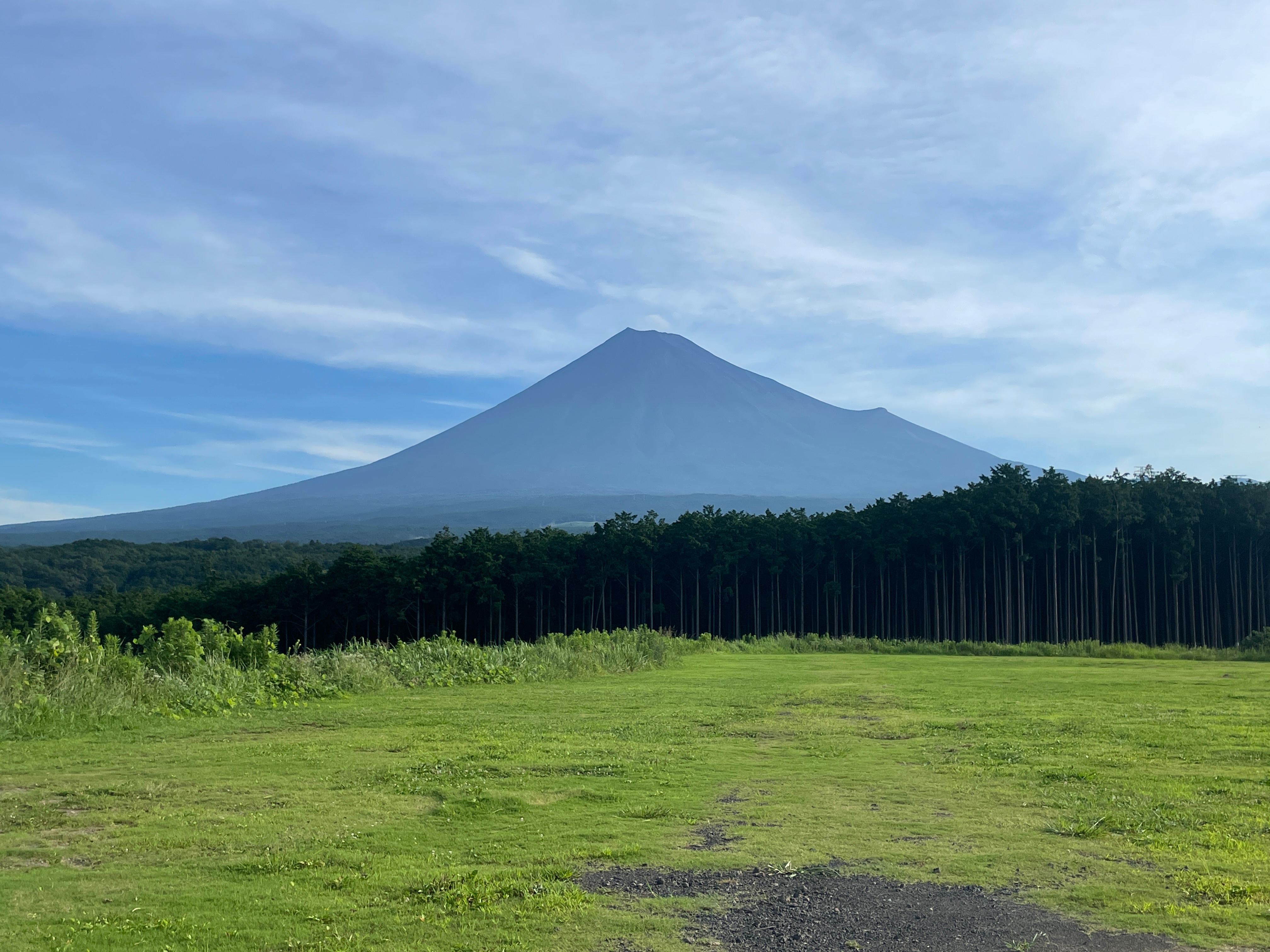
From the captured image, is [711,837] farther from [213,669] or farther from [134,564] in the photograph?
[134,564]

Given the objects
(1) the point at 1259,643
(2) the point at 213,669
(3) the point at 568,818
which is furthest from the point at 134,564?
(3) the point at 568,818

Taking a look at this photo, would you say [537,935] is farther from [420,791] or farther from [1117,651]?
[1117,651]

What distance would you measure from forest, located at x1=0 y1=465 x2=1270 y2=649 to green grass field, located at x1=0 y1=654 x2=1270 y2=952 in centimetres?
3319

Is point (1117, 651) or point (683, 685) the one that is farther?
point (1117, 651)

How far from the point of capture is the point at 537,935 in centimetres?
461

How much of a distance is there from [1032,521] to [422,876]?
4820 centimetres

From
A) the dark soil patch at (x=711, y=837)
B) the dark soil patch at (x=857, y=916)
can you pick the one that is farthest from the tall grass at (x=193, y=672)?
the dark soil patch at (x=857, y=916)

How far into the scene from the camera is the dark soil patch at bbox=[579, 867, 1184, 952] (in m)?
4.57

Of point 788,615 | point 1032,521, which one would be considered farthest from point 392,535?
point 1032,521

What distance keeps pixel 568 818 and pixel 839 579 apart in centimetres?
5113

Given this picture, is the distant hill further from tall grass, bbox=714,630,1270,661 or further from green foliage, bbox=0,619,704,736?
green foliage, bbox=0,619,704,736

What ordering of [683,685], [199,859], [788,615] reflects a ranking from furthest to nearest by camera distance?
[788,615] < [683,685] < [199,859]

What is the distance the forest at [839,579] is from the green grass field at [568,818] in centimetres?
3319

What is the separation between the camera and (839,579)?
56.4 m
